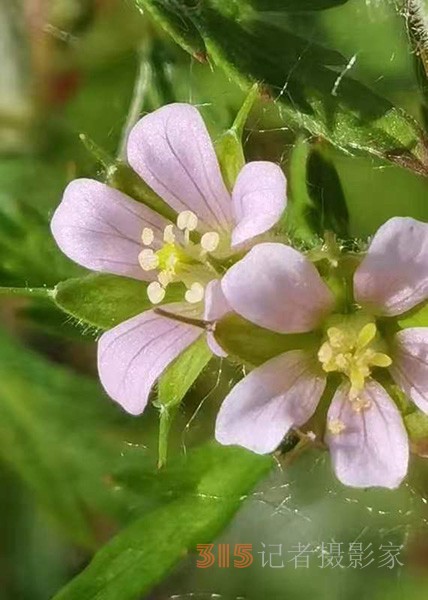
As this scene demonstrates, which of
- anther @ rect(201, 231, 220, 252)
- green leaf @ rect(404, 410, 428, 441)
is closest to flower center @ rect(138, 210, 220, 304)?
anther @ rect(201, 231, 220, 252)

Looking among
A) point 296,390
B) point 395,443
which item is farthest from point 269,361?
point 395,443

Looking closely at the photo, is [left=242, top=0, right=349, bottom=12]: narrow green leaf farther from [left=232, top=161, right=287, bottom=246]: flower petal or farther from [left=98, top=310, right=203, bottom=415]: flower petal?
[left=98, top=310, right=203, bottom=415]: flower petal

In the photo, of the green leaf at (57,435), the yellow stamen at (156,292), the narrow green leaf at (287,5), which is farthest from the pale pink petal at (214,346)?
the green leaf at (57,435)

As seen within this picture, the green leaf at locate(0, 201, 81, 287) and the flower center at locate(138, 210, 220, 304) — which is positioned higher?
the flower center at locate(138, 210, 220, 304)

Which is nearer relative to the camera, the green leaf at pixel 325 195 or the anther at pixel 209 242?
the anther at pixel 209 242

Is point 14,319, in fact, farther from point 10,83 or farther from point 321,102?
point 321,102

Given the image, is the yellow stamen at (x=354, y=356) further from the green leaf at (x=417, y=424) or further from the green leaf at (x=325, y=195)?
the green leaf at (x=325, y=195)
